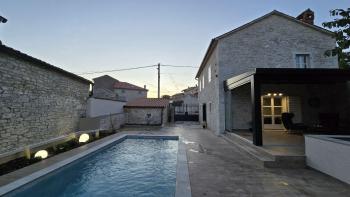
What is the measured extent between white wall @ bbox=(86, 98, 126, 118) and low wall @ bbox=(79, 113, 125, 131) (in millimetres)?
824

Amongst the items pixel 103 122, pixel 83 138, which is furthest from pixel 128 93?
pixel 83 138

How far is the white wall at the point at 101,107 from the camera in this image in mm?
14742

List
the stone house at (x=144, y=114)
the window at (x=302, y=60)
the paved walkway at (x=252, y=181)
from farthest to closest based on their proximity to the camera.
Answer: the stone house at (x=144, y=114), the window at (x=302, y=60), the paved walkway at (x=252, y=181)

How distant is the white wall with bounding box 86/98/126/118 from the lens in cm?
1474

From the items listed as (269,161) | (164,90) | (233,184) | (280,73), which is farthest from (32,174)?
(164,90)

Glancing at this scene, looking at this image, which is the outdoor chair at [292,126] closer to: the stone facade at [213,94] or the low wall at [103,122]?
the stone facade at [213,94]

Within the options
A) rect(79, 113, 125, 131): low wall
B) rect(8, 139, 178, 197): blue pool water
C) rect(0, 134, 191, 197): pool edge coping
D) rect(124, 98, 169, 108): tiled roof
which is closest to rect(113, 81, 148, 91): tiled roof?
rect(124, 98, 169, 108): tiled roof

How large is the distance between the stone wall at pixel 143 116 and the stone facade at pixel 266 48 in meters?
9.42

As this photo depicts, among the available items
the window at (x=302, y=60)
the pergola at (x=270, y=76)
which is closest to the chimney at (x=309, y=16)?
the window at (x=302, y=60)

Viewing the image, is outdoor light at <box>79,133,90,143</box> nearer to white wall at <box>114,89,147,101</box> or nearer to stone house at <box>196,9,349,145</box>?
stone house at <box>196,9,349,145</box>

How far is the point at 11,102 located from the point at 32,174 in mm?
3485

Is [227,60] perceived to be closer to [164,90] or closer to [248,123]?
[248,123]

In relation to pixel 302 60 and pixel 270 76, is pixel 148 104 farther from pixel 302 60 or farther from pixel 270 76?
pixel 270 76

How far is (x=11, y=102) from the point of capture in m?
7.14
